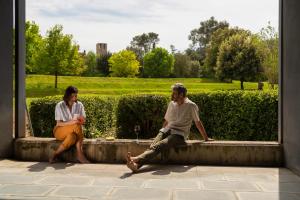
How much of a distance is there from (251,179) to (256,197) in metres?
1.06

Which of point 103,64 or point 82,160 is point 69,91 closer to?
point 82,160

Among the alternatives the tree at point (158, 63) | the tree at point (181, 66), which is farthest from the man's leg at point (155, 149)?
the tree at point (158, 63)

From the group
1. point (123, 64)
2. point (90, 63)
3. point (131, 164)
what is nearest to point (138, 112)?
point (131, 164)

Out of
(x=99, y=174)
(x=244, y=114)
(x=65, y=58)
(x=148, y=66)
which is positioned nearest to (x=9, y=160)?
(x=99, y=174)

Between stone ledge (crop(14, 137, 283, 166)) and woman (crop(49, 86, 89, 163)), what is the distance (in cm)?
19

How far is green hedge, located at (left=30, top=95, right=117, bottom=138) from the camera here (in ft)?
32.4

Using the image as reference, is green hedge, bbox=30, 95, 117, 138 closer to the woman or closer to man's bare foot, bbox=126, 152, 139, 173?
the woman

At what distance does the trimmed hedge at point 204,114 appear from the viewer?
32.9 ft

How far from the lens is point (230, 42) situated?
1699 inches

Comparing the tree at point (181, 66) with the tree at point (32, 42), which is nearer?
the tree at point (32, 42)

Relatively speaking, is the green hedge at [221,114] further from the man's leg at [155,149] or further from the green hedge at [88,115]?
the man's leg at [155,149]

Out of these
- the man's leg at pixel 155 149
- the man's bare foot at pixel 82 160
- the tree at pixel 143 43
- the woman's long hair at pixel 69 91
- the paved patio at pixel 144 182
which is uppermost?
the tree at pixel 143 43

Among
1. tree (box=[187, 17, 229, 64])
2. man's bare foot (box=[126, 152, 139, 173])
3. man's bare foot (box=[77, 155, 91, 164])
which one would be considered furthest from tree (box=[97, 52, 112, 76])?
man's bare foot (box=[126, 152, 139, 173])

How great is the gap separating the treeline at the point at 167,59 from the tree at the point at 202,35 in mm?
1734
